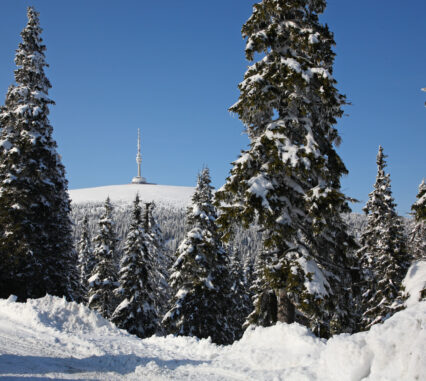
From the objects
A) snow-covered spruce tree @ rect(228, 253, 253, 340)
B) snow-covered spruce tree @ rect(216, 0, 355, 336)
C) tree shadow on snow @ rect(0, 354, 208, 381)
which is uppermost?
snow-covered spruce tree @ rect(216, 0, 355, 336)

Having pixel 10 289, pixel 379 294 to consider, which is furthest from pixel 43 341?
pixel 379 294

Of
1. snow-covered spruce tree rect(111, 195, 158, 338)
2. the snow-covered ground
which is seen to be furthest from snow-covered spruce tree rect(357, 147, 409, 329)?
snow-covered spruce tree rect(111, 195, 158, 338)

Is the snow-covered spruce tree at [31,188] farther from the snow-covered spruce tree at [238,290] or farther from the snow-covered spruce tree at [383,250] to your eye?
the snow-covered spruce tree at [238,290]

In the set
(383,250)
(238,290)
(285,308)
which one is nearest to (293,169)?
(285,308)

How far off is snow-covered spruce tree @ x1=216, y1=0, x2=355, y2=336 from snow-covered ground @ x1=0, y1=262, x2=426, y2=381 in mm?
1591

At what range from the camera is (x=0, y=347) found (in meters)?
10.3

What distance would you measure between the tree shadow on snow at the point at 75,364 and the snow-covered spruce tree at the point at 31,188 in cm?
1139

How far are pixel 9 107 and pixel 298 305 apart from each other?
20293mm

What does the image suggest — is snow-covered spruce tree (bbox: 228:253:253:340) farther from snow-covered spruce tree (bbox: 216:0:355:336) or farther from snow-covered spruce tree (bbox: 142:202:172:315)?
snow-covered spruce tree (bbox: 216:0:355:336)

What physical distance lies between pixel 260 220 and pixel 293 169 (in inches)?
73.8

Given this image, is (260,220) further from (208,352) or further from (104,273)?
(104,273)

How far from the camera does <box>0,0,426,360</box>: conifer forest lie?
462 inches

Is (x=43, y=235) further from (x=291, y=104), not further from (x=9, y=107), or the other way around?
(x=291, y=104)

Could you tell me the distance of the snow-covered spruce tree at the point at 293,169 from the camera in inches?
448
